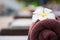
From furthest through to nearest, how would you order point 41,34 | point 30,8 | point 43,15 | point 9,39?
point 30,8 < point 9,39 < point 43,15 < point 41,34

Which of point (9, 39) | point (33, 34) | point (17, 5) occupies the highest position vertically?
point (17, 5)

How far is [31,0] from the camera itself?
3.32 meters

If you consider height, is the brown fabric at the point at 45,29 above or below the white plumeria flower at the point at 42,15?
below

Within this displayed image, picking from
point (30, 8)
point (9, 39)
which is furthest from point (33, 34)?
point (30, 8)

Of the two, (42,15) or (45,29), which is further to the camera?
(42,15)

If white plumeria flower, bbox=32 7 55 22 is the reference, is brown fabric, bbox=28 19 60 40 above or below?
below

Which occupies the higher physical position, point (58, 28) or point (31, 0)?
point (31, 0)

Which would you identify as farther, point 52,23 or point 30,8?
point 30,8

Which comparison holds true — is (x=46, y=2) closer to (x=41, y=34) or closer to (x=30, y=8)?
(x=30, y=8)

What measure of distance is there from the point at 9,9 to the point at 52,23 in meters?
2.87

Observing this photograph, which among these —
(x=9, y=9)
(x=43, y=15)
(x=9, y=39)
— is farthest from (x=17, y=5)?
(x=43, y=15)

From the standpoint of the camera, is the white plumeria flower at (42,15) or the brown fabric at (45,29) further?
the white plumeria flower at (42,15)

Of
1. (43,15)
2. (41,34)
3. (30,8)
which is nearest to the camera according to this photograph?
(41,34)

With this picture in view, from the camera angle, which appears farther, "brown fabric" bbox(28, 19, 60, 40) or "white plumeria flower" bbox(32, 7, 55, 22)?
"white plumeria flower" bbox(32, 7, 55, 22)
